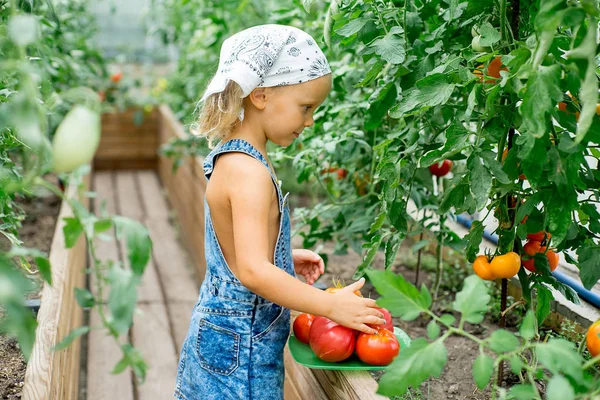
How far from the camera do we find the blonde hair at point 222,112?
140cm

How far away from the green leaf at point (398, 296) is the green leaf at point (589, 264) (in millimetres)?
518

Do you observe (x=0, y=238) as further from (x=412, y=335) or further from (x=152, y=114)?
(x=152, y=114)

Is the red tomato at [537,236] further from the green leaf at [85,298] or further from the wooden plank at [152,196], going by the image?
the wooden plank at [152,196]

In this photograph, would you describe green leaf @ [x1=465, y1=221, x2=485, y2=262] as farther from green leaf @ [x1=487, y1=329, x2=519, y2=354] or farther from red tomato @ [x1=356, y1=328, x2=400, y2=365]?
green leaf @ [x1=487, y1=329, x2=519, y2=354]

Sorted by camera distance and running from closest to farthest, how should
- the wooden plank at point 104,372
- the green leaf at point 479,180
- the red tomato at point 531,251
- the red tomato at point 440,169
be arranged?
the green leaf at point 479,180 → the red tomato at point 531,251 → the red tomato at point 440,169 → the wooden plank at point 104,372

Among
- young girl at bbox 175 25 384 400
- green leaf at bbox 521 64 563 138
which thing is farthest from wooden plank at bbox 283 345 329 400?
green leaf at bbox 521 64 563 138

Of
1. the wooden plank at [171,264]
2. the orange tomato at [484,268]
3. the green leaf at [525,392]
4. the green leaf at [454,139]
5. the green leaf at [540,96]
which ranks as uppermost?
the green leaf at [540,96]

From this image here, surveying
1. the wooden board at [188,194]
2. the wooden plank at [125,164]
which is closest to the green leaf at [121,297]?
the wooden board at [188,194]

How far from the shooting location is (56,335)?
1.70m

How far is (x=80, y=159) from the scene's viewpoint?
0.75 metres

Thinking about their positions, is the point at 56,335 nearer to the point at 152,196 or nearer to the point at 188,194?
the point at 188,194

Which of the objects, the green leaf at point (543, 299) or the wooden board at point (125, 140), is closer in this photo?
the green leaf at point (543, 299)

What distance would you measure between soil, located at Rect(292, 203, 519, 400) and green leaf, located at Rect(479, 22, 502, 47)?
60 centimetres

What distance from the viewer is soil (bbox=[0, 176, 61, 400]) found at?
154cm
